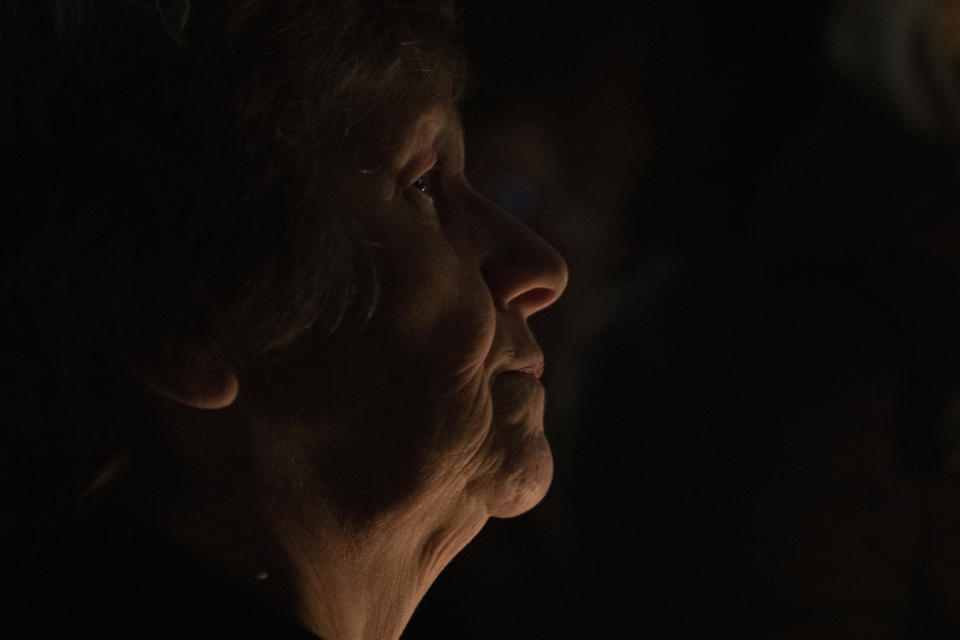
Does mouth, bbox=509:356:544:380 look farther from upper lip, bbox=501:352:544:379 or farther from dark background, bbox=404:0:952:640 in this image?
dark background, bbox=404:0:952:640

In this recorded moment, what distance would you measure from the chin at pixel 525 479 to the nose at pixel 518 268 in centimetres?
16

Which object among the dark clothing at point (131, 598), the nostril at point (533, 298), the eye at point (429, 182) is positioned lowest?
the dark clothing at point (131, 598)

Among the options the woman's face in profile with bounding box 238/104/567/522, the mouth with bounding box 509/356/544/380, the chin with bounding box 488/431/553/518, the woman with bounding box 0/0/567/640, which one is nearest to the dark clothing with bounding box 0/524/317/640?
the woman with bounding box 0/0/567/640

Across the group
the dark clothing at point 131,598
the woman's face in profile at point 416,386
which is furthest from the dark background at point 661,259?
the dark clothing at point 131,598

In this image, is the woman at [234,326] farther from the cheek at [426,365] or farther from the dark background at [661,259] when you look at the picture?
the dark background at [661,259]

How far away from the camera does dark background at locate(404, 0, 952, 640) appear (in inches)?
82.6

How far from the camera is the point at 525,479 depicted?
4.24 feet

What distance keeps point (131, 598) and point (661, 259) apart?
8.04 feet

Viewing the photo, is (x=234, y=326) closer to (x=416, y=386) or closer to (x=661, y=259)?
(x=416, y=386)

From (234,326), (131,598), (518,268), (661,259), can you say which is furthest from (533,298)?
(661,259)

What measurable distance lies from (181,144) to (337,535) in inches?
17.3

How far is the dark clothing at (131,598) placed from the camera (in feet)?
3.65

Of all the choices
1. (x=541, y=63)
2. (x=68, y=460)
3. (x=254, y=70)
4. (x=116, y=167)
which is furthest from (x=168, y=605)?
(x=541, y=63)

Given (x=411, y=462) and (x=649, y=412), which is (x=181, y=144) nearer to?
(x=411, y=462)
